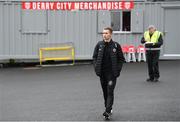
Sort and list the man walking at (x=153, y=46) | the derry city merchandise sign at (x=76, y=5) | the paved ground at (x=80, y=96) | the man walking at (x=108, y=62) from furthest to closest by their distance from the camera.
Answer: the derry city merchandise sign at (x=76, y=5) < the man walking at (x=153, y=46) < the paved ground at (x=80, y=96) < the man walking at (x=108, y=62)

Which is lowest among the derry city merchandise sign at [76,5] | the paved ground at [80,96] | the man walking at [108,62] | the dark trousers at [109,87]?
the paved ground at [80,96]

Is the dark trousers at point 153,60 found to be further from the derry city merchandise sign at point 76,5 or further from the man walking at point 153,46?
the derry city merchandise sign at point 76,5

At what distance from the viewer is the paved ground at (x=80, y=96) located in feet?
35.1

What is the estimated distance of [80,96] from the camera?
43.8 feet

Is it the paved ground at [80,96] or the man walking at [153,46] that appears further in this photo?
the man walking at [153,46]

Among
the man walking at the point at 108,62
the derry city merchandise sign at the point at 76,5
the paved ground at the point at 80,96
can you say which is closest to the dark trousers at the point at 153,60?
the paved ground at the point at 80,96

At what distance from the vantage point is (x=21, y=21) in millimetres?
23484

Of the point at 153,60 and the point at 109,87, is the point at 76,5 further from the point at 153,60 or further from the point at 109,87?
the point at 109,87

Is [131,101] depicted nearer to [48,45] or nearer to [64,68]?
[64,68]

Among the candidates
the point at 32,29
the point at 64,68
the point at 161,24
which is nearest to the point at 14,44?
the point at 32,29

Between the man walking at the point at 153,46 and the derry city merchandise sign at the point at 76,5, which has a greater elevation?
the derry city merchandise sign at the point at 76,5

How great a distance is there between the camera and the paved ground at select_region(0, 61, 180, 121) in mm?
10687

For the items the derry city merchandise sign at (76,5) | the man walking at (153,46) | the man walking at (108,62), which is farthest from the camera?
the derry city merchandise sign at (76,5)

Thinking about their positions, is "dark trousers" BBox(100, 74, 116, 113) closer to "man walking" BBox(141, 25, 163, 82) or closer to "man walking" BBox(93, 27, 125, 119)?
"man walking" BBox(93, 27, 125, 119)
